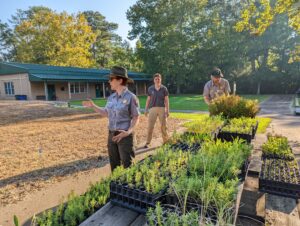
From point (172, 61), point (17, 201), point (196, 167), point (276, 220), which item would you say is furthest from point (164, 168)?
point (172, 61)

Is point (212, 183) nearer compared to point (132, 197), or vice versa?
point (212, 183)

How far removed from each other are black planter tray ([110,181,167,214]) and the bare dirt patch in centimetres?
234

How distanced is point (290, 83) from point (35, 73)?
33437 mm

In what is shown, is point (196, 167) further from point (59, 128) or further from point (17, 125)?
point (17, 125)

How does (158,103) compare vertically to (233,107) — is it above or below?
above

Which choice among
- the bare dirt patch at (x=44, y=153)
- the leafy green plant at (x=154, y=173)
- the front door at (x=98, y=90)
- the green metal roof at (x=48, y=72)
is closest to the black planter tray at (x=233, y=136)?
the leafy green plant at (x=154, y=173)

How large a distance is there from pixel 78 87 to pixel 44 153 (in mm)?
25388

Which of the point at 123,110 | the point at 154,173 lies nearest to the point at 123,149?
→ the point at 123,110

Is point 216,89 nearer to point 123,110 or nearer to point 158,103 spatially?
point 158,103

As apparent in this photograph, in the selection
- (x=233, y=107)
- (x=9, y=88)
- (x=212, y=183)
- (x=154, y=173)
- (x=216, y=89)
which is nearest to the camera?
(x=212, y=183)

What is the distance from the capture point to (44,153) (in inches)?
230

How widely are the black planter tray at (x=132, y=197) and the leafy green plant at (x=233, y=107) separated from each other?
13.0 feet

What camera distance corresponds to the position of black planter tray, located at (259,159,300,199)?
245 centimetres

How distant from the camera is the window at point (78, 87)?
95.8 ft
